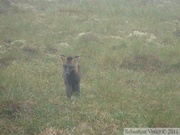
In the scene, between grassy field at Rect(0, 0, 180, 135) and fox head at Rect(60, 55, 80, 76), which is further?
fox head at Rect(60, 55, 80, 76)

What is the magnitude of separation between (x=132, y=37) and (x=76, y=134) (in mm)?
10648

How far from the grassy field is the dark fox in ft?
0.94

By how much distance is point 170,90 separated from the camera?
11320mm

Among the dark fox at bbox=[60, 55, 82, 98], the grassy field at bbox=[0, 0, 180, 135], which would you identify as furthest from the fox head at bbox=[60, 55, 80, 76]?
the grassy field at bbox=[0, 0, 180, 135]

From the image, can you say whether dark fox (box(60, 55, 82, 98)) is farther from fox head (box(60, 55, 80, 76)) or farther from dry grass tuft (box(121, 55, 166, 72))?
dry grass tuft (box(121, 55, 166, 72))

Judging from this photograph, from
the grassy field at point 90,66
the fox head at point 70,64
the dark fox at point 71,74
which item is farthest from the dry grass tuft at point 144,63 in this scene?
the fox head at point 70,64

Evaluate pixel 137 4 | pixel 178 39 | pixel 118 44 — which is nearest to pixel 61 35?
pixel 118 44

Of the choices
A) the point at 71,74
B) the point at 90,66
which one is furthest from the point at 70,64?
the point at 90,66

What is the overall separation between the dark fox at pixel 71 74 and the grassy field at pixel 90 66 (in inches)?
11.3

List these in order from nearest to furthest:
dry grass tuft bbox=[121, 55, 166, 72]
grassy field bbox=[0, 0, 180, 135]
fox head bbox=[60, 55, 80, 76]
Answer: grassy field bbox=[0, 0, 180, 135] → fox head bbox=[60, 55, 80, 76] → dry grass tuft bbox=[121, 55, 166, 72]

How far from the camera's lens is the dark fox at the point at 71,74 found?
10305mm

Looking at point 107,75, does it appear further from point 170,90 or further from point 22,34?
point 22,34

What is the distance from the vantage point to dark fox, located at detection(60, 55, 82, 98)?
1030 centimetres

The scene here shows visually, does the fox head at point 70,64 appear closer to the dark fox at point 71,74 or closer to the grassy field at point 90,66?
the dark fox at point 71,74
